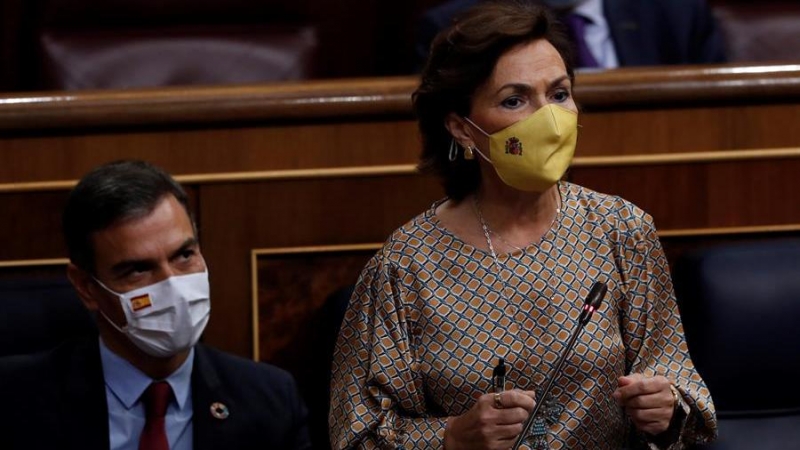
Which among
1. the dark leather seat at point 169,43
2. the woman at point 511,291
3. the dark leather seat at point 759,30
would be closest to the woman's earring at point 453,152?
the woman at point 511,291

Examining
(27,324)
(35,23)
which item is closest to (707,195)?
(27,324)

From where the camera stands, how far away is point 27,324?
1312 mm

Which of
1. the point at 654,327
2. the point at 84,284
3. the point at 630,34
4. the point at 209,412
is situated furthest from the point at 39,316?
the point at 630,34

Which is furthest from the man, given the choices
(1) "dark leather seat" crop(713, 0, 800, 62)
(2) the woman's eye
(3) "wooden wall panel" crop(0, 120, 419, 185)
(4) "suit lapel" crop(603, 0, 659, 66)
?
(1) "dark leather seat" crop(713, 0, 800, 62)

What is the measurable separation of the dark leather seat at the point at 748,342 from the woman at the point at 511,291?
0.08m

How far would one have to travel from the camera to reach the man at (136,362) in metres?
1.24

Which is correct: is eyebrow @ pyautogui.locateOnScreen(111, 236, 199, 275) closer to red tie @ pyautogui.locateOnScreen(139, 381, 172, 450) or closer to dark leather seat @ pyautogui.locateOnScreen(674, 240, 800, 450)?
red tie @ pyautogui.locateOnScreen(139, 381, 172, 450)

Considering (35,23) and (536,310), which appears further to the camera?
(35,23)

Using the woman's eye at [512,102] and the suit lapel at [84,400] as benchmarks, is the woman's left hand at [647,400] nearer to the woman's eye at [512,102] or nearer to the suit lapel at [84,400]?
the woman's eye at [512,102]

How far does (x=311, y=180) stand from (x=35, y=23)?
0.72 meters

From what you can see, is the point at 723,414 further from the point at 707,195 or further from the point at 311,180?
the point at 311,180

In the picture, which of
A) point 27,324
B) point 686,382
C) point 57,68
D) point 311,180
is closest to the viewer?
point 686,382

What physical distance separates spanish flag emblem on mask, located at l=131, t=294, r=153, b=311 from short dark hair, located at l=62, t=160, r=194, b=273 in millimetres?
49

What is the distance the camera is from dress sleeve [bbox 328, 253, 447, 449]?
1.20 metres
